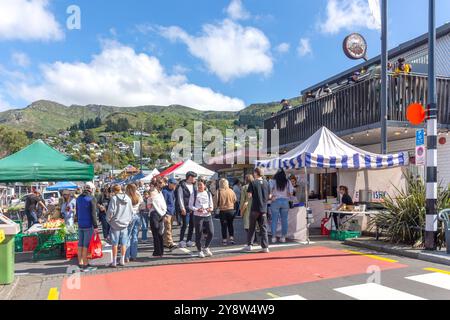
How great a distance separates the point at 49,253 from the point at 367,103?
39.1ft

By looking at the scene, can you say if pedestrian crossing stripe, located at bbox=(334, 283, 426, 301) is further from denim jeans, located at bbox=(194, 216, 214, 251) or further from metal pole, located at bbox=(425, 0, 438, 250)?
denim jeans, located at bbox=(194, 216, 214, 251)

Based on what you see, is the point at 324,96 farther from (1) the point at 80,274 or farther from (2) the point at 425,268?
(1) the point at 80,274

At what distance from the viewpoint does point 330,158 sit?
10875 millimetres

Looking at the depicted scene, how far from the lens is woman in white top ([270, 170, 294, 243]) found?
1064 centimetres

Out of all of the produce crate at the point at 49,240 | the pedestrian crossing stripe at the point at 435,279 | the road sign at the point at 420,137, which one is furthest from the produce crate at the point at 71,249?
the road sign at the point at 420,137

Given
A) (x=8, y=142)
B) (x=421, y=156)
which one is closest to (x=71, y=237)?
(x=421, y=156)

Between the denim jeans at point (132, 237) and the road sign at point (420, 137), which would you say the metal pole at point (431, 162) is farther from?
the denim jeans at point (132, 237)

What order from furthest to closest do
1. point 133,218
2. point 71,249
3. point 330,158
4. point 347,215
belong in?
point 347,215, point 330,158, point 71,249, point 133,218

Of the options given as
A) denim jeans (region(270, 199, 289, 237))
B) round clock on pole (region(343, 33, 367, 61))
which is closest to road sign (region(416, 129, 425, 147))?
denim jeans (region(270, 199, 289, 237))

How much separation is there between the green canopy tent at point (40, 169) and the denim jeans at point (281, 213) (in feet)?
17.1

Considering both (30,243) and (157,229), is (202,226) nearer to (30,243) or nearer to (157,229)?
(157,229)

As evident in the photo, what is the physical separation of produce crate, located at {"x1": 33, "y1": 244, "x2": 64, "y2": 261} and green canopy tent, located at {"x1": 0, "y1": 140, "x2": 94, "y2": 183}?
1908 mm

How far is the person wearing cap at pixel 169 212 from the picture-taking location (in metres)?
10.0

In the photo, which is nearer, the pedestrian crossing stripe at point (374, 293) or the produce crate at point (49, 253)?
the pedestrian crossing stripe at point (374, 293)
